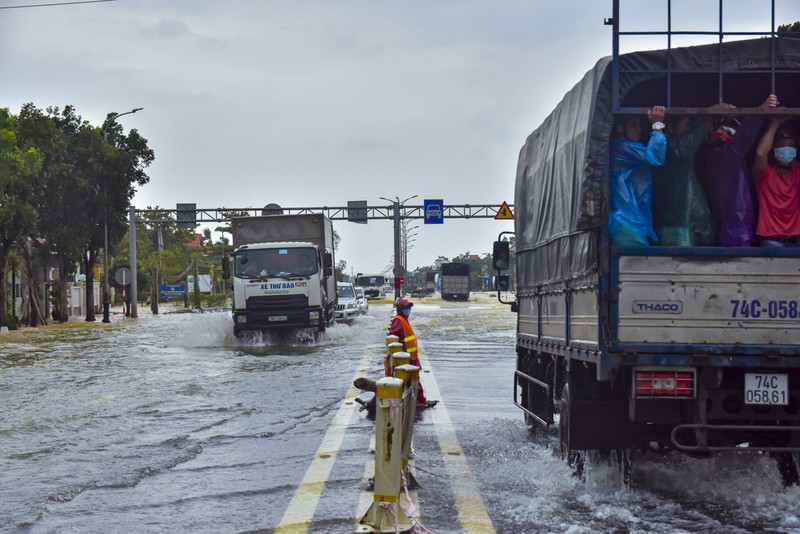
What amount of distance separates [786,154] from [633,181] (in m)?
1.07

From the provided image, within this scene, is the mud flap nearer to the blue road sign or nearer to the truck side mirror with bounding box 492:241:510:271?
the truck side mirror with bounding box 492:241:510:271

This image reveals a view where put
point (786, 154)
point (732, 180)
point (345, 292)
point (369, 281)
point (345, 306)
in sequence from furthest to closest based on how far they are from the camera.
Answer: point (369, 281), point (345, 292), point (345, 306), point (732, 180), point (786, 154)

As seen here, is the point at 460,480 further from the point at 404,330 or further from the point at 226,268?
the point at 226,268

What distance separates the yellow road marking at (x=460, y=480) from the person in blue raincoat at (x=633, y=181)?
2.01 m

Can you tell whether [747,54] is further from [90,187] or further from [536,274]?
[90,187]

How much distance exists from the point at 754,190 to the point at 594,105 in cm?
140

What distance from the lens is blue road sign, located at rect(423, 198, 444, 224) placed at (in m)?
61.9

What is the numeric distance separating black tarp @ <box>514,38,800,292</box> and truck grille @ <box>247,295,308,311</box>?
15.9 m

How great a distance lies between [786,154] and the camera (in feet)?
23.6

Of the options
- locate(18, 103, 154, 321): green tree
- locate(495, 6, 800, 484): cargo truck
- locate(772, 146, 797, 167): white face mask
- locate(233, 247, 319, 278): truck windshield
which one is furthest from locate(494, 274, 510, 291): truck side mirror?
locate(18, 103, 154, 321): green tree

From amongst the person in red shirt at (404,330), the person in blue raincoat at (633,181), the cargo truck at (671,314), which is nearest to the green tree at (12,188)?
the person in red shirt at (404,330)

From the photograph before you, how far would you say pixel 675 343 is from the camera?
21.6 feet

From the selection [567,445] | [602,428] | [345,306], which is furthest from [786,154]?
[345,306]

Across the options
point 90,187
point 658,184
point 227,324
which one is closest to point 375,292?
point 90,187
